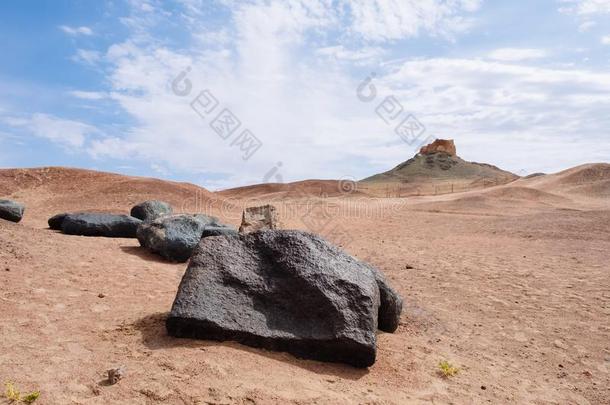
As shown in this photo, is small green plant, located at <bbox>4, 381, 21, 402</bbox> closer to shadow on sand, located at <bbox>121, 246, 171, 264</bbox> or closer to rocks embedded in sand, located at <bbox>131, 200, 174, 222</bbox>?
shadow on sand, located at <bbox>121, 246, 171, 264</bbox>

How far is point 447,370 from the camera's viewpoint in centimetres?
459

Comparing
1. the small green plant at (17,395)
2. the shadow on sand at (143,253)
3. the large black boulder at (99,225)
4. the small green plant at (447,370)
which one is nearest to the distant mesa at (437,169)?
the large black boulder at (99,225)

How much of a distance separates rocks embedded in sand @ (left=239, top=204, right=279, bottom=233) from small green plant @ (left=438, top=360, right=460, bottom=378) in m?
6.53

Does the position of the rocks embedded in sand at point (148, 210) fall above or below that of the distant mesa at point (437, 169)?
below

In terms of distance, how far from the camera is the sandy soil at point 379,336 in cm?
353

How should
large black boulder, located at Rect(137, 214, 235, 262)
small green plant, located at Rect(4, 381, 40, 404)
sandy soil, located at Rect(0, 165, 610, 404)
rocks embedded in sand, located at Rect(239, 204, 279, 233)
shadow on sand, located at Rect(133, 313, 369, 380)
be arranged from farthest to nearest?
rocks embedded in sand, located at Rect(239, 204, 279, 233) → large black boulder, located at Rect(137, 214, 235, 262) → shadow on sand, located at Rect(133, 313, 369, 380) → sandy soil, located at Rect(0, 165, 610, 404) → small green plant, located at Rect(4, 381, 40, 404)

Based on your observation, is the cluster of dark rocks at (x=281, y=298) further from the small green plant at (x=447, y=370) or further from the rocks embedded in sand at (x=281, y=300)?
the small green plant at (x=447, y=370)

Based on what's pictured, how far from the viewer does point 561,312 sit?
6965 millimetres

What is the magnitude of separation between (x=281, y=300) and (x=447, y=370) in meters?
1.66

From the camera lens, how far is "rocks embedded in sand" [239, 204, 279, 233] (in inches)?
428

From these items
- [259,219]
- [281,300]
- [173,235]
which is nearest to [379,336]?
[281,300]

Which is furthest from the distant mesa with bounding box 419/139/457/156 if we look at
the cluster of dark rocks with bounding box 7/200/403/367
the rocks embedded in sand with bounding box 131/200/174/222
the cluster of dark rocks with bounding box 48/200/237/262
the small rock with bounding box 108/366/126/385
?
the small rock with bounding box 108/366/126/385

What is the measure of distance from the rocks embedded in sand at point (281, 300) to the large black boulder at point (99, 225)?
562 centimetres

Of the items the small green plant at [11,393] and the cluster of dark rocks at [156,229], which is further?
the cluster of dark rocks at [156,229]
